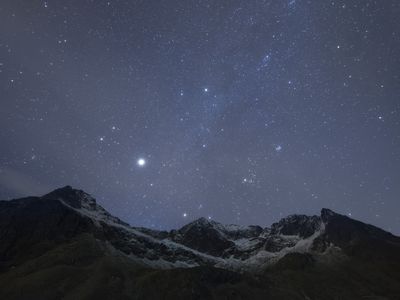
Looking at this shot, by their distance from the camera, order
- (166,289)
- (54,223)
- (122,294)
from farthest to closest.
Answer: (54,223) → (166,289) → (122,294)

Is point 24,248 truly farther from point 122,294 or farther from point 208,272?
point 208,272

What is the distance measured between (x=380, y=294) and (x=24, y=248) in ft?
468

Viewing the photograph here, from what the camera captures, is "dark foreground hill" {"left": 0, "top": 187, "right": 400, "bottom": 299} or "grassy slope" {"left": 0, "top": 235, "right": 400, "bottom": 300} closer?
"grassy slope" {"left": 0, "top": 235, "right": 400, "bottom": 300}

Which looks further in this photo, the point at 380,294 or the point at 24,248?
the point at 24,248

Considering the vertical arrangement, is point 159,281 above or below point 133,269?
below

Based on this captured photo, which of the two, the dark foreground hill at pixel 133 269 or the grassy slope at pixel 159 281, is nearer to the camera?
the grassy slope at pixel 159 281

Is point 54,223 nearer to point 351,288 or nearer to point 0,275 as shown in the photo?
point 0,275

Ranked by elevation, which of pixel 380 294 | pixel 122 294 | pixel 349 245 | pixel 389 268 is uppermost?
pixel 349 245

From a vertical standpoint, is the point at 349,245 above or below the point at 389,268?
above

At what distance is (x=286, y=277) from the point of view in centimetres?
16700

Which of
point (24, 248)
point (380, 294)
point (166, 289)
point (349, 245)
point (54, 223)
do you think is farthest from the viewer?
point (349, 245)

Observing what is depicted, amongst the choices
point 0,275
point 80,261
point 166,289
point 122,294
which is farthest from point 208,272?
point 0,275

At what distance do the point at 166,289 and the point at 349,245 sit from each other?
4307 inches

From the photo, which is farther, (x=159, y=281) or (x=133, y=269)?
(x=133, y=269)
